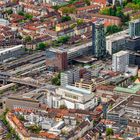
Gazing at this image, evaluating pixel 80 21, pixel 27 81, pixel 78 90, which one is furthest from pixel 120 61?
pixel 80 21

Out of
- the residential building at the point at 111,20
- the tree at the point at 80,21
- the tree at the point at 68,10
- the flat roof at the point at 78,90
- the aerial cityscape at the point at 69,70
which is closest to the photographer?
the aerial cityscape at the point at 69,70

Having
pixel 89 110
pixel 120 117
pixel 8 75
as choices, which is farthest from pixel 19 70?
pixel 120 117

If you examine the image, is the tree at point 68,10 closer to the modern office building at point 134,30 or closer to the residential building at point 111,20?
the residential building at point 111,20

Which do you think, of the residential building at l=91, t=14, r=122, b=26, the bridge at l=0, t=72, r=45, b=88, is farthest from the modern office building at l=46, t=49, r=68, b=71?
the residential building at l=91, t=14, r=122, b=26

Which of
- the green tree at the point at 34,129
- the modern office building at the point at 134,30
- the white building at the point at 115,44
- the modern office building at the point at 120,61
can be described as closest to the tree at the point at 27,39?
the white building at the point at 115,44

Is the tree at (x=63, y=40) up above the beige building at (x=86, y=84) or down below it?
above

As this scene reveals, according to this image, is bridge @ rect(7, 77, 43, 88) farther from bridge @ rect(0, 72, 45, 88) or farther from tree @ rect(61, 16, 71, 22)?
tree @ rect(61, 16, 71, 22)
